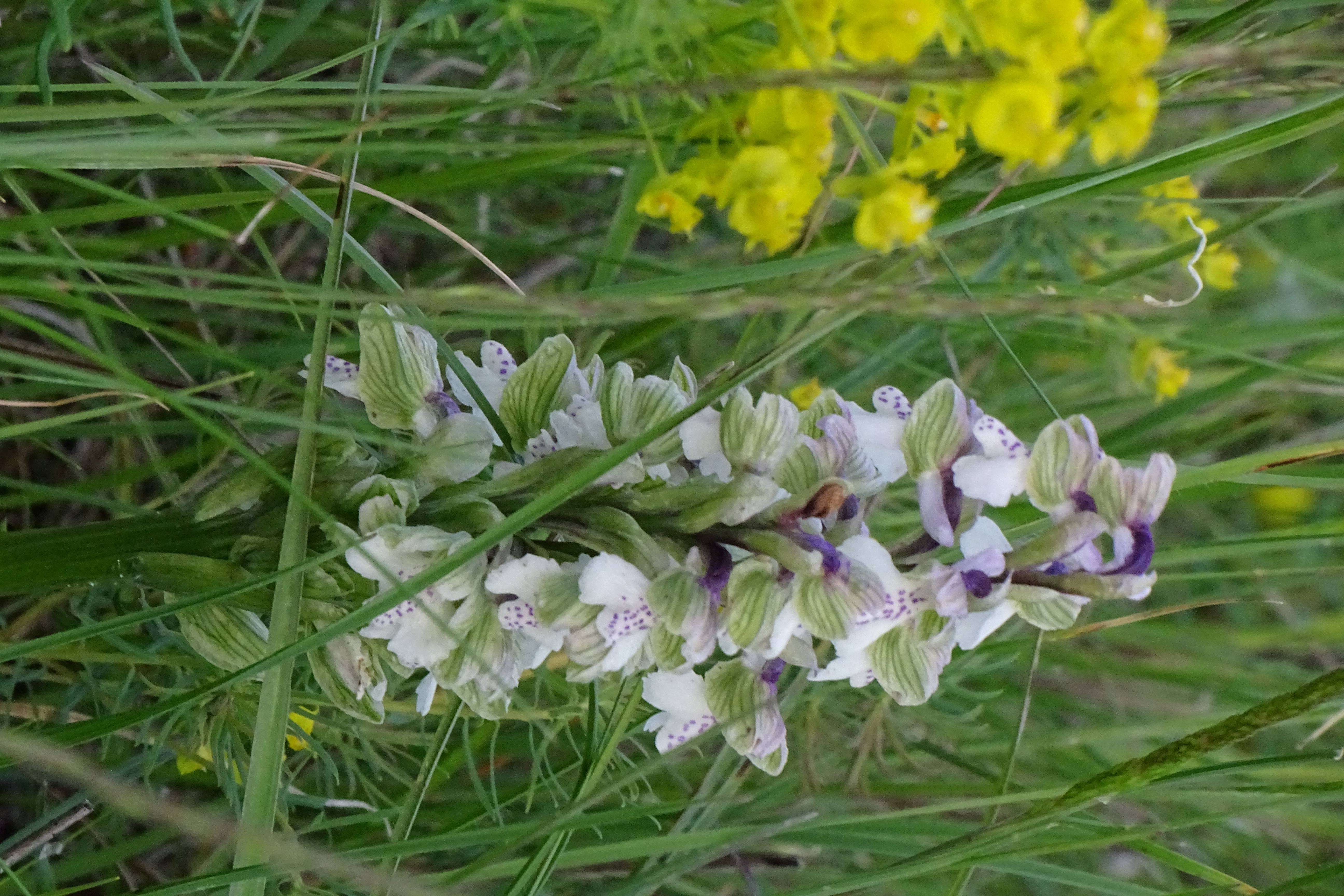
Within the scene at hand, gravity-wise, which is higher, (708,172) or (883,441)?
(708,172)

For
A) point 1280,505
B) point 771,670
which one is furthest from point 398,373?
point 1280,505

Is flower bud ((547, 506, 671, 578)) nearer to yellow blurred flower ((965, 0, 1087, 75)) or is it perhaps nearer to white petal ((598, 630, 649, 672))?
white petal ((598, 630, 649, 672))

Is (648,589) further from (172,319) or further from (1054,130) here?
(172,319)

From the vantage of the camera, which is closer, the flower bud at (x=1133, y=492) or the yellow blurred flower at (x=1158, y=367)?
the flower bud at (x=1133, y=492)

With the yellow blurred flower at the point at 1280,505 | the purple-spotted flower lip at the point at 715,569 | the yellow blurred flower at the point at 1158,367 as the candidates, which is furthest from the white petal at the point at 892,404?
the yellow blurred flower at the point at 1280,505

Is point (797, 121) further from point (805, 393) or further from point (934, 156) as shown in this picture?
point (805, 393)

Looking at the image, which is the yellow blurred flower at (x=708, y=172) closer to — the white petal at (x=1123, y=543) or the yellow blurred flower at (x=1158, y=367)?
the white petal at (x=1123, y=543)

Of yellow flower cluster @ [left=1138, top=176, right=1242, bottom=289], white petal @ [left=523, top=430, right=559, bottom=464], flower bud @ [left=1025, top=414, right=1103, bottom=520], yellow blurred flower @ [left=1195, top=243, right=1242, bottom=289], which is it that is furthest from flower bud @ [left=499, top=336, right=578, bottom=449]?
yellow blurred flower @ [left=1195, top=243, right=1242, bottom=289]
